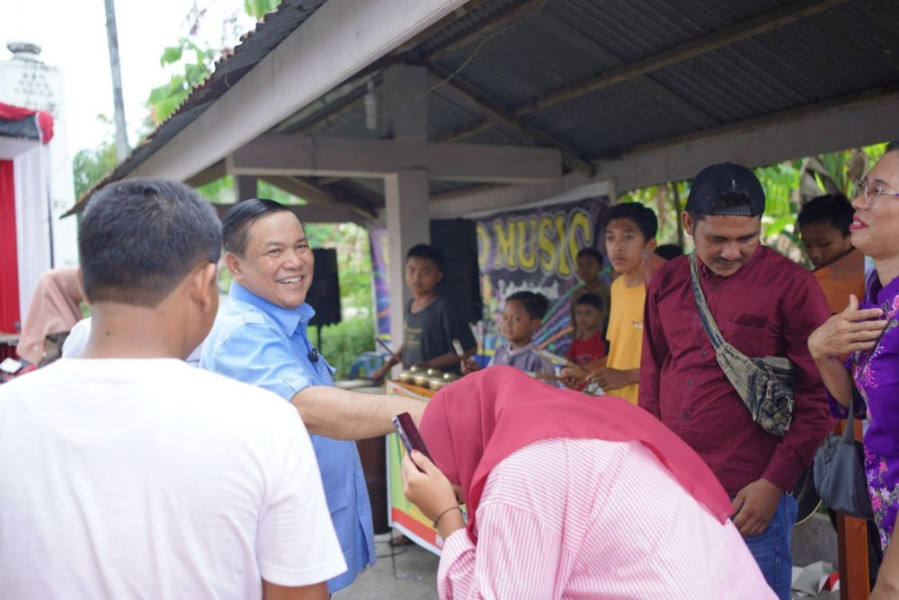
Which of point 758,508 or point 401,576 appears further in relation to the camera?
point 401,576

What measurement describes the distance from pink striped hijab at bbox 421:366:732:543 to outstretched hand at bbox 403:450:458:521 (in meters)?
0.05

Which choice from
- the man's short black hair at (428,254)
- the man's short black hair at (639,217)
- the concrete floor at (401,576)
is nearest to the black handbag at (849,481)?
the man's short black hair at (639,217)

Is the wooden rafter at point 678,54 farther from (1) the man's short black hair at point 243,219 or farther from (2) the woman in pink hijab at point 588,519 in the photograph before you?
(2) the woman in pink hijab at point 588,519

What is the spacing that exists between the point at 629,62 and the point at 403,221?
2677 millimetres

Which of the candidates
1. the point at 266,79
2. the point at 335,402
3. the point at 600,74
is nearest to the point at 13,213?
the point at 266,79

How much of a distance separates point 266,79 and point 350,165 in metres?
2.21

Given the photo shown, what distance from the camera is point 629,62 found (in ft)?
18.6

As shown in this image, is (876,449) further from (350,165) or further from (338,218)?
(338,218)

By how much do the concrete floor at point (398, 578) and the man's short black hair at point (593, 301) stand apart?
2.09 metres

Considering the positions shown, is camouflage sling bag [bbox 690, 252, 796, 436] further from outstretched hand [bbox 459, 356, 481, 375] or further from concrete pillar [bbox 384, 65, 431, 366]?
concrete pillar [bbox 384, 65, 431, 366]

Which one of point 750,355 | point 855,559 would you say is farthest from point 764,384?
point 855,559

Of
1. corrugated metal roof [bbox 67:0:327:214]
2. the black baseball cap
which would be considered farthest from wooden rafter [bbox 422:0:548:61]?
the black baseball cap

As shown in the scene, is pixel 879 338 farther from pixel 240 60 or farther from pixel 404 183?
pixel 404 183

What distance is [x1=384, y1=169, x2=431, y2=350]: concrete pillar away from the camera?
734 centimetres
